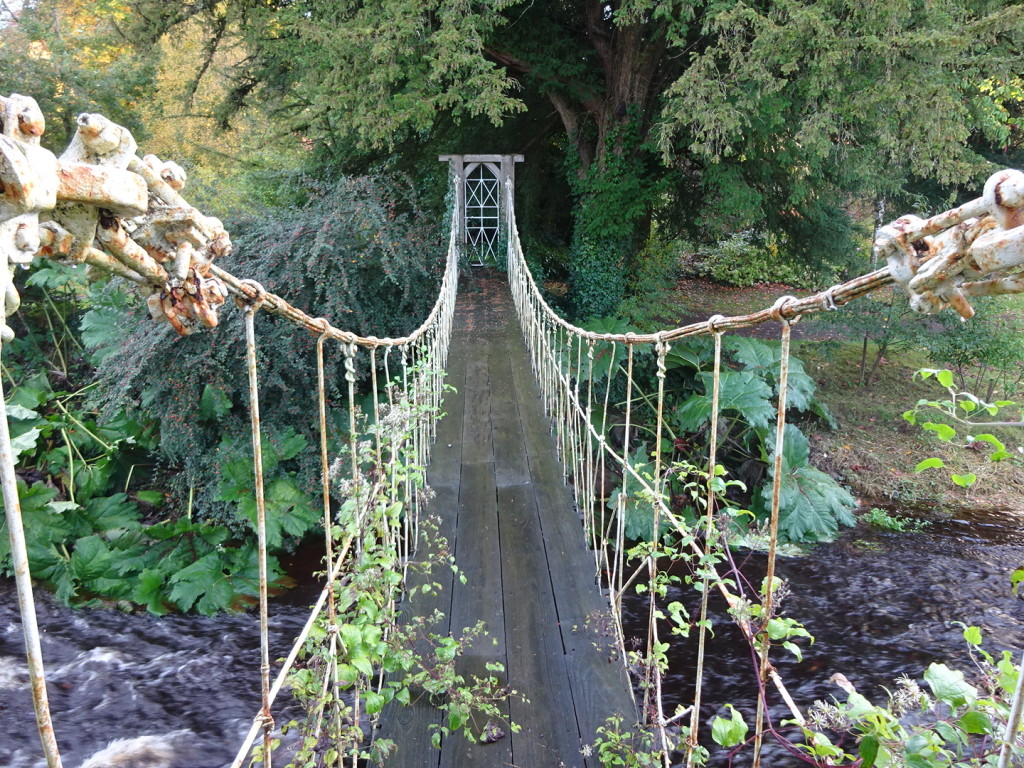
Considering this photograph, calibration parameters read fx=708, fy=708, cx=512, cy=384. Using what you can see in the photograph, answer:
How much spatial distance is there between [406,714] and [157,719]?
2485mm

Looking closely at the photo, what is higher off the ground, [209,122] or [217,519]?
[209,122]

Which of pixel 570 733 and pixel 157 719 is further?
pixel 157 719

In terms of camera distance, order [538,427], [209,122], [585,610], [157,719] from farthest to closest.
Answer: [209,122] → [538,427] → [157,719] → [585,610]

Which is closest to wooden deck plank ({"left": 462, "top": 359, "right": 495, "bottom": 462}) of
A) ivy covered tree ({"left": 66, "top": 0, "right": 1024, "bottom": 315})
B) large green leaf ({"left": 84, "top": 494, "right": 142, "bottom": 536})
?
ivy covered tree ({"left": 66, "top": 0, "right": 1024, "bottom": 315})

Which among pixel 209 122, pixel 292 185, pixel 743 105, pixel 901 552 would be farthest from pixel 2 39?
pixel 901 552

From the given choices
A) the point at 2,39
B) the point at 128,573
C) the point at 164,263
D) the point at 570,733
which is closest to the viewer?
the point at 164,263

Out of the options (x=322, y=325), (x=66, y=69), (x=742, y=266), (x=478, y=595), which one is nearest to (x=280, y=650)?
(x=478, y=595)

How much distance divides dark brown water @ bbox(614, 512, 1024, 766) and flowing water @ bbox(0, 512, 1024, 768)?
0.01m

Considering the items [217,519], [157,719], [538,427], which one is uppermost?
[538,427]

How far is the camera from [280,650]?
423 centimetres

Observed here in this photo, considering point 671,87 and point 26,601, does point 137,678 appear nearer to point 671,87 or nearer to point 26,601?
point 26,601

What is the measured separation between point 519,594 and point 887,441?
658cm

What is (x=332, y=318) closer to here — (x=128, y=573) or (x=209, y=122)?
(x=128, y=573)

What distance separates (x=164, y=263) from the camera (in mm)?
864
